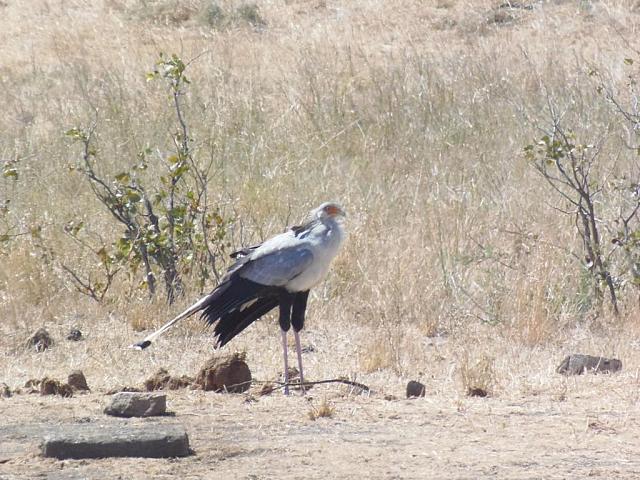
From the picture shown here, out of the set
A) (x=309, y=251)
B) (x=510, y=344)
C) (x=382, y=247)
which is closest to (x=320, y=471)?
(x=309, y=251)

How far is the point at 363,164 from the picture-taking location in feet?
35.3

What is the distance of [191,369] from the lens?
265 inches

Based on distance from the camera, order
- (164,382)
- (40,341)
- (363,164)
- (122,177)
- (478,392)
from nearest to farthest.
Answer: (478,392) → (164,382) → (40,341) → (122,177) → (363,164)

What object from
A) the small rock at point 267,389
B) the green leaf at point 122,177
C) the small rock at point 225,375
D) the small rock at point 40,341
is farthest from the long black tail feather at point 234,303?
the green leaf at point 122,177

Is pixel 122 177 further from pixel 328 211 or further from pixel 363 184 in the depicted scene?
pixel 363 184

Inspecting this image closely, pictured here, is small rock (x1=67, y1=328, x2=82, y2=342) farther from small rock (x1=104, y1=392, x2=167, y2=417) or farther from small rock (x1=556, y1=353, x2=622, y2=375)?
small rock (x1=556, y1=353, x2=622, y2=375)

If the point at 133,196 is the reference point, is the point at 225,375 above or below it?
below

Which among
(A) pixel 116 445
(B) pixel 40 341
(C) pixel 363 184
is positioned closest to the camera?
(A) pixel 116 445

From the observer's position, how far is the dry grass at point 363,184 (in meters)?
7.10

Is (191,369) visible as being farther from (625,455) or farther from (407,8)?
(407,8)

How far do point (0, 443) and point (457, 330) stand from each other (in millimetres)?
3191

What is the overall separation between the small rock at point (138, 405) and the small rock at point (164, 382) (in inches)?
23.0

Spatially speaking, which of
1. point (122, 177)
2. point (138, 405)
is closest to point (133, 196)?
point (122, 177)

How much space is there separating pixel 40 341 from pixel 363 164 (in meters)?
4.22
